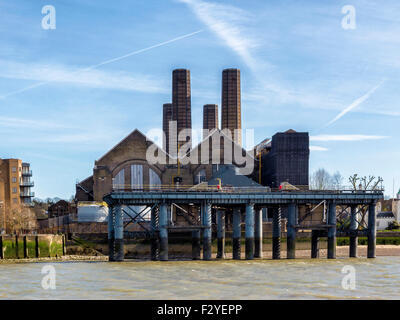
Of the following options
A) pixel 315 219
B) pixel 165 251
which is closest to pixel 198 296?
pixel 165 251

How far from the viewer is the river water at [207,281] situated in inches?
1334

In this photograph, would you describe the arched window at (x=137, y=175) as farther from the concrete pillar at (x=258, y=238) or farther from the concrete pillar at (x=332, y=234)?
the concrete pillar at (x=332, y=234)

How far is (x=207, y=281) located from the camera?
40188 millimetres

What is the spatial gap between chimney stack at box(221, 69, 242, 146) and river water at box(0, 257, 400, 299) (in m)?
66.2

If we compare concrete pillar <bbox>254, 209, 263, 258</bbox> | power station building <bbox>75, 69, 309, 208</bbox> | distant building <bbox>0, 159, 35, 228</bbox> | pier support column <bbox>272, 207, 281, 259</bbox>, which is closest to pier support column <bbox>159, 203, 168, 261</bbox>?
concrete pillar <bbox>254, 209, 263, 258</bbox>

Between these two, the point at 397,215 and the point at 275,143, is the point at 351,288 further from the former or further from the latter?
the point at 397,215

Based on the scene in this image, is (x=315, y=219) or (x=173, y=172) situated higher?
(x=173, y=172)

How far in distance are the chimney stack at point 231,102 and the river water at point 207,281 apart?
66.2 m

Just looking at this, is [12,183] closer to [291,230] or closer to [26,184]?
[26,184]

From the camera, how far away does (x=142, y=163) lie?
315 feet

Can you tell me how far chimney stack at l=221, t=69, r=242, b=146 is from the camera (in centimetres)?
11969

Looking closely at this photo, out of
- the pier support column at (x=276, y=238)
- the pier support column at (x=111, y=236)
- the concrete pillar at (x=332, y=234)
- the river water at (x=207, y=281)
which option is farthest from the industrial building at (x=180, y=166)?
the river water at (x=207, y=281)

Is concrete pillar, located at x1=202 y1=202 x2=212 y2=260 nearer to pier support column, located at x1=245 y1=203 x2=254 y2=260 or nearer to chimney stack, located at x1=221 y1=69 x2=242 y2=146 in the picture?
pier support column, located at x1=245 y1=203 x2=254 y2=260
